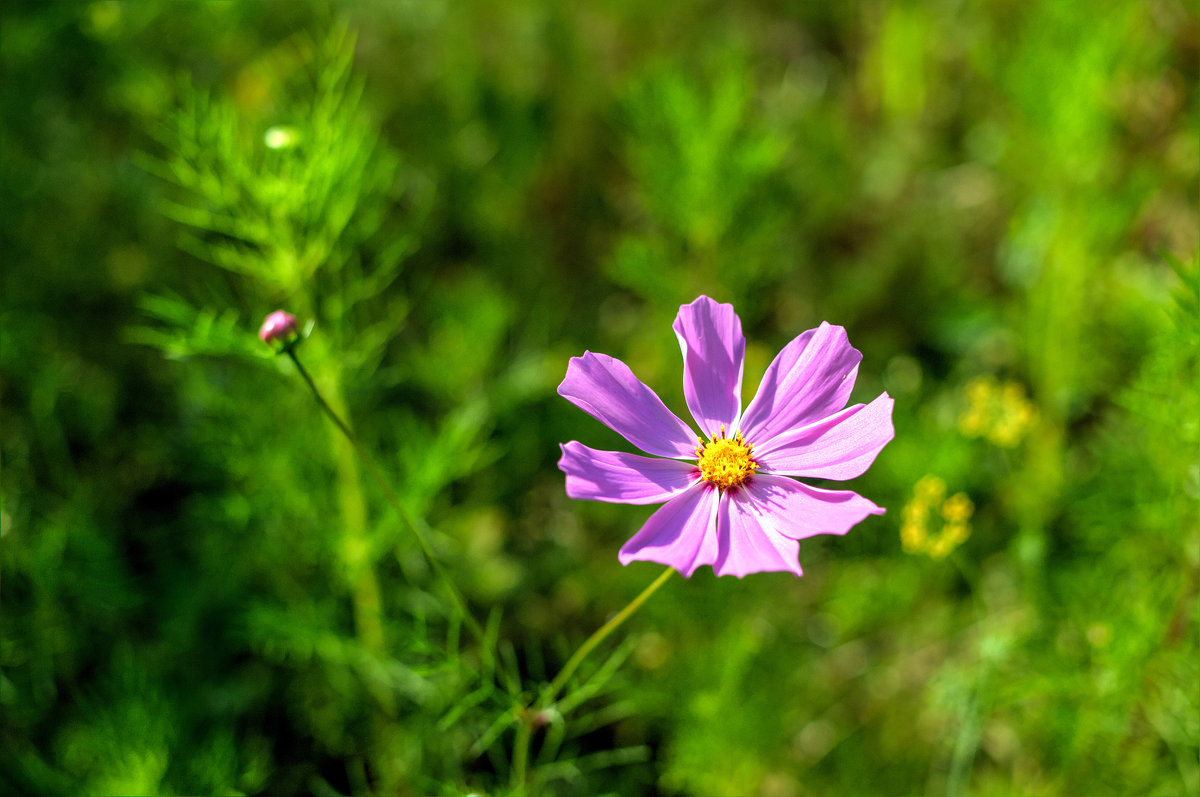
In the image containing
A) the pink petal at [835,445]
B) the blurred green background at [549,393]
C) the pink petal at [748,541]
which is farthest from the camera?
the blurred green background at [549,393]

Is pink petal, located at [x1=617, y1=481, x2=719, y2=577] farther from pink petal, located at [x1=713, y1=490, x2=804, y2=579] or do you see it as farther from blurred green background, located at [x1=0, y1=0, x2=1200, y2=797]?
blurred green background, located at [x1=0, y1=0, x2=1200, y2=797]

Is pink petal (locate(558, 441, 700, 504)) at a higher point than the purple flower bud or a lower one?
lower

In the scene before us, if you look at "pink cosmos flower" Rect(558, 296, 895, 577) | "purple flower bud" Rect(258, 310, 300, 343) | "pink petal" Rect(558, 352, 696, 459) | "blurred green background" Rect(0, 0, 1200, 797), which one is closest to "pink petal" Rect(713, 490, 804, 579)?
"pink cosmos flower" Rect(558, 296, 895, 577)

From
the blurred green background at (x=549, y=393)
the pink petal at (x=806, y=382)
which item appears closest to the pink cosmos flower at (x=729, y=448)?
the pink petal at (x=806, y=382)

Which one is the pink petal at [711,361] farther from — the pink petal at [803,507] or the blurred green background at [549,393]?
the blurred green background at [549,393]

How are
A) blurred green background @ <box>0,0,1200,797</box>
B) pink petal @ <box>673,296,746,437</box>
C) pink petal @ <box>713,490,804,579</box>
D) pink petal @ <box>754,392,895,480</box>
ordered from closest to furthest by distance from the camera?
1. pink petal @ <box>713,490,804,579</box>
2. pink petal @ <box>754,392,895,480</box>
3. pink petal @ <box>673,296,746,437</box>
4. blurred green background @ <box>0,0,1200,797</box>

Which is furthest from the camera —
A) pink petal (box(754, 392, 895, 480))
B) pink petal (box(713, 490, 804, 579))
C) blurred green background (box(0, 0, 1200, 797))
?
blurred green background (box(0, 0, 1200, 797))
